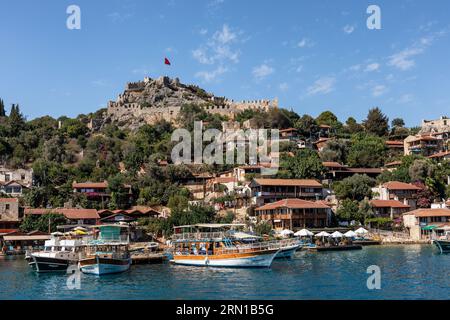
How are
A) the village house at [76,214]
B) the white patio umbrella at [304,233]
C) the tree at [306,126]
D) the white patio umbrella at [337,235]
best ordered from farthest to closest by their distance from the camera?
the tree at [306,126] < the village house at [76,214] < the white patio umbrella at [304,233] < the white patio umbrella at [337,235]

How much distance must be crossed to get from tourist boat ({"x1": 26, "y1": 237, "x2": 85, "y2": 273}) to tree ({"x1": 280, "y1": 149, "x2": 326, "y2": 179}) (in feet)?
111

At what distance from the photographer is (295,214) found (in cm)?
5453

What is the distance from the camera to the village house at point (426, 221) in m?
55.2

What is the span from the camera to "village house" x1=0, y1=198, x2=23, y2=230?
2136 inches

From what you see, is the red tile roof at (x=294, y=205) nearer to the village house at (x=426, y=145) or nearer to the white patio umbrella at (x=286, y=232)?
the white patio umbrella at (x=286, y=232)

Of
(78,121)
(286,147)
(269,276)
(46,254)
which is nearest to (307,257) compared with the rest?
(269,276)

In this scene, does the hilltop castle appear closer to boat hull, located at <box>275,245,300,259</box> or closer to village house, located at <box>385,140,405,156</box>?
village house, located at <box>385,140,405,156</box>

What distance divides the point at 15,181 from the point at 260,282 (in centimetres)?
4855

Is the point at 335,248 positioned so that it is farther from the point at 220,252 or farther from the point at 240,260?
the point at 240,260

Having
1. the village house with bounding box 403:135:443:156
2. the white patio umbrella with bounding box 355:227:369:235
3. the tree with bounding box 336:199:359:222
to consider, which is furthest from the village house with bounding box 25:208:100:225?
the village house with bounding box 403:135:443:156

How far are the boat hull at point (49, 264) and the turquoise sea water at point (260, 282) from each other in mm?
795

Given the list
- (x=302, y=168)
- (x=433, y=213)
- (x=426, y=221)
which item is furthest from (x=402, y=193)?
(x=302, y=168)

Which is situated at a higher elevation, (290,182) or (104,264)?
(290,182)

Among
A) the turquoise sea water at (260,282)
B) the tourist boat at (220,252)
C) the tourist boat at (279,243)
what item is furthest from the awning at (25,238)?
the tourist boat at (279,243)
